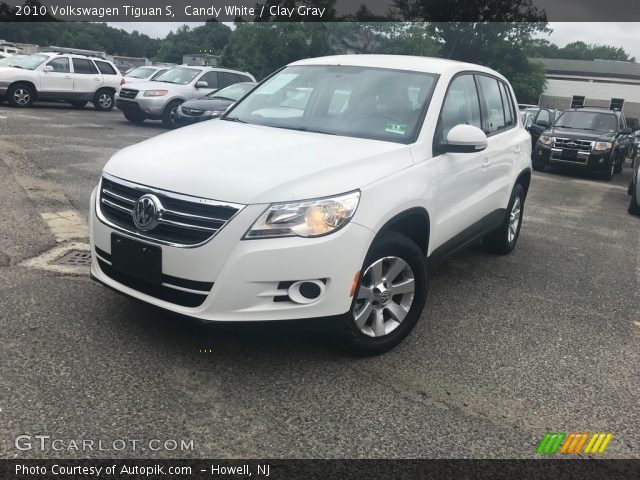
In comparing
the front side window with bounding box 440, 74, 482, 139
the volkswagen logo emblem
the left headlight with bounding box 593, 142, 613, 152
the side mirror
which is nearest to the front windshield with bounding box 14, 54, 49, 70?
the left headlight with bounding box 593, 142, 613, 152

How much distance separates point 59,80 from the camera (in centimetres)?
1692

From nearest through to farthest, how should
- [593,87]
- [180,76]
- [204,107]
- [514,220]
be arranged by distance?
1. [514,220]
2. [204,107]
3. [180,76]
4. [593,87]

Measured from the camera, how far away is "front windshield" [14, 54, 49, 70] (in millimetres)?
16591

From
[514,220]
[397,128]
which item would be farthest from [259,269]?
[514,220]

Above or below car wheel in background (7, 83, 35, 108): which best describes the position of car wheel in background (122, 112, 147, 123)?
below

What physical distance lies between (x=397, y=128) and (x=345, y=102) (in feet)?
1.73

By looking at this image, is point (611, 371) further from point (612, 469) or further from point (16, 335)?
point (16, 335)

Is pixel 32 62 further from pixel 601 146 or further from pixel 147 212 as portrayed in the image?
pixel 147 212

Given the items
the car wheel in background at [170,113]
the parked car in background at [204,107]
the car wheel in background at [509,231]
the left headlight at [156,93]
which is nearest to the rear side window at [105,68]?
the left headlight at [156,93]

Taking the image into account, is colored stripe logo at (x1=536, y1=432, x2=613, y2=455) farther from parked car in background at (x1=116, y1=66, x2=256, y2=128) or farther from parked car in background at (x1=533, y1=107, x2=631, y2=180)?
parked car in background at (x1=116, y1=66, x2=256, y2=128)

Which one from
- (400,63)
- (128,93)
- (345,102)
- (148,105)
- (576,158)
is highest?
(400,63)

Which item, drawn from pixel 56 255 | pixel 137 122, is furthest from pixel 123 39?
pixel 56 255

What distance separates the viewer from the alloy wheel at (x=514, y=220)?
6.01 m

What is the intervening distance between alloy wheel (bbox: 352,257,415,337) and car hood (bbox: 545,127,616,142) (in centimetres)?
1165
